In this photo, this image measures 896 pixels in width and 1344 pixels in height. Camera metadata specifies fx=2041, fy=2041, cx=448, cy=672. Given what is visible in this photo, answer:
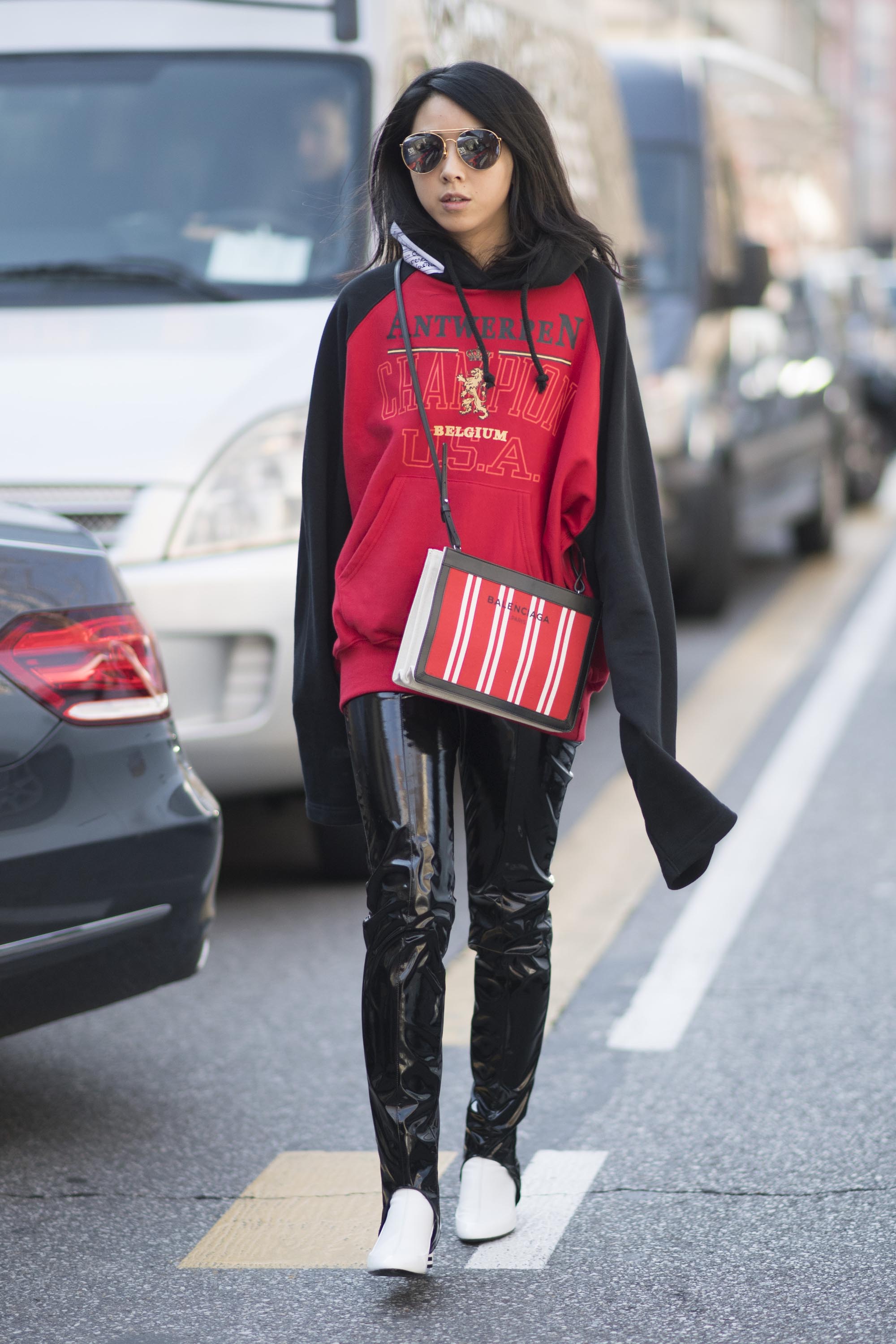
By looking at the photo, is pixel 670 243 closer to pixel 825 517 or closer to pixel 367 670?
pixel 825 517

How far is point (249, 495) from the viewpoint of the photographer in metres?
5.05

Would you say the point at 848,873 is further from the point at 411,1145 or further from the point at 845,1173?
the point at 411,1145

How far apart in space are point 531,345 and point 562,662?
0.47 meters

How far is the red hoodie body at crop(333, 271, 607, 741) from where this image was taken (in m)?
2.97

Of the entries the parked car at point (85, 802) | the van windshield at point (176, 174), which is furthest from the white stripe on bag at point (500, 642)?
the van windshield at point (176, 174)

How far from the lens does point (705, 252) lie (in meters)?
9.99

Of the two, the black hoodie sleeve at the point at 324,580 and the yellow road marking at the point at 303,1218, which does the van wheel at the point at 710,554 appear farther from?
the black hoodie sleeve at the point at 324,580

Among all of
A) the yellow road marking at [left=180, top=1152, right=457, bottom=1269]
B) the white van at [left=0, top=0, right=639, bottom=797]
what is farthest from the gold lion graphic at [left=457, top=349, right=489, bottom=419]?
the white van at [left=0, top=0, right=639, bottom=797]

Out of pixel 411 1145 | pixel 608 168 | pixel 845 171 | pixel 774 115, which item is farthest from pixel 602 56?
pixel 845 171

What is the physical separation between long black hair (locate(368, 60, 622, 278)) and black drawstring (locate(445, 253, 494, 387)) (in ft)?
0.22

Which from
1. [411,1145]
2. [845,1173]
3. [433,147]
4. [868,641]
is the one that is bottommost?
[868,641]

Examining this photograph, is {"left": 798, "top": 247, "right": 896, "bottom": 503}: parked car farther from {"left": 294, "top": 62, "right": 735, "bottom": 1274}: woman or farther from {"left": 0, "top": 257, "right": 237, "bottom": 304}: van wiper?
{"left": 294, "top": 62, "right": 735, "bottom": 1274}: woman

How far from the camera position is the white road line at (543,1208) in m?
3.16

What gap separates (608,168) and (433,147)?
551 centimetres
